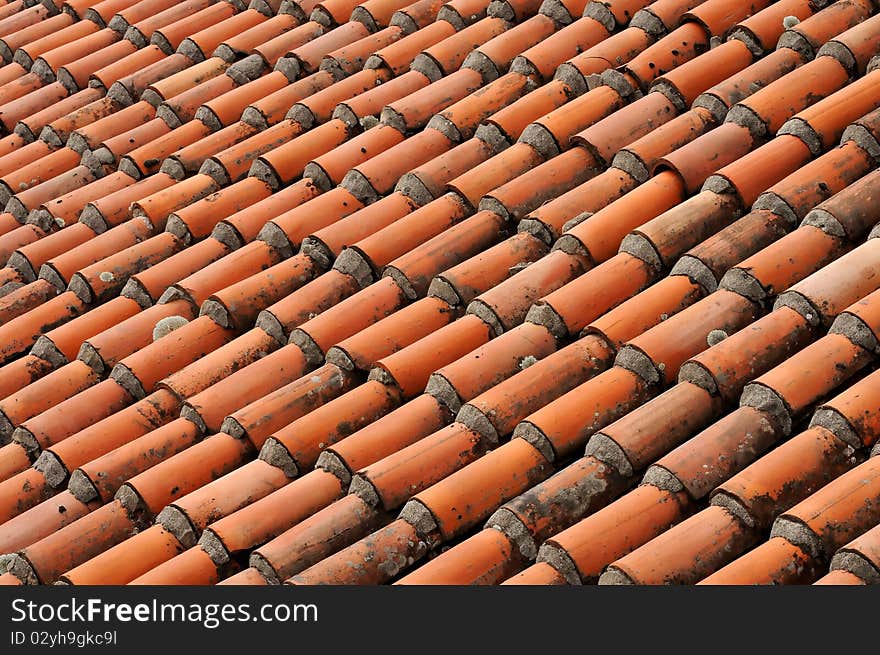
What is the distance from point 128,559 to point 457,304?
4.92ft

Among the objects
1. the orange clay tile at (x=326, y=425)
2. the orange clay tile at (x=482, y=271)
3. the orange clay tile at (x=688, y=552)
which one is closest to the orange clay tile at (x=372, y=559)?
the orange clay tile at (x=326, y=425)

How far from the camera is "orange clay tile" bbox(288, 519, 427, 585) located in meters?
4.47

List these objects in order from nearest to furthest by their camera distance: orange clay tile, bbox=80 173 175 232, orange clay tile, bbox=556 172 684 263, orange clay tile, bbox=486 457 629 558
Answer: orange clay tile, bbox=486 457 629 558, orange clay tile, bbox=556 172 684 263, orange clay tile, bbox=80 173 175 232

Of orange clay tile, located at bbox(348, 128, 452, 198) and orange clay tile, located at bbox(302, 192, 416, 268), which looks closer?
orange clay tile, located at bbox(302, 192, 416, 268)

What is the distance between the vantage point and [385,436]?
4992 millimetres

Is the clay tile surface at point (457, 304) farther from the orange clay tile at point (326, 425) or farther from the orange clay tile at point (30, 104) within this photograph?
the orange clay tile at point (30, 104)

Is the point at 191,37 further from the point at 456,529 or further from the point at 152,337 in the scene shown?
the point at 456,529

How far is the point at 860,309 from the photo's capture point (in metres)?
4.68

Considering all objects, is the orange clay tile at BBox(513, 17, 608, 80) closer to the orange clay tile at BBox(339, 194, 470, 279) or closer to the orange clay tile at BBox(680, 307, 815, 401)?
the orange clay tile at BBox(339, 194, 470, 279)

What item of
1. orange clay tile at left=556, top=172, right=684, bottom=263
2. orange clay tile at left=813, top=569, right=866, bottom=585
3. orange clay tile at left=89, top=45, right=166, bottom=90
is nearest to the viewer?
orange clay tile at left=813, top=569, right=866, bottom=585

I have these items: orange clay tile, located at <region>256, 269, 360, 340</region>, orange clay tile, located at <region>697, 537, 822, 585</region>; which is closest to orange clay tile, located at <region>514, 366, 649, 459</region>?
orange clay tile, located at <region>697, 537, 822, 585</region>

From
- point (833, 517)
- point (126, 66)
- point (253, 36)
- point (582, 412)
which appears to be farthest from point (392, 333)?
point (126, 66)

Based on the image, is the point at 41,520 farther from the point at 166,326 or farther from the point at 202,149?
the point at 202,149

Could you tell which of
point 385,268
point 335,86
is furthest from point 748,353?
point 335,86
